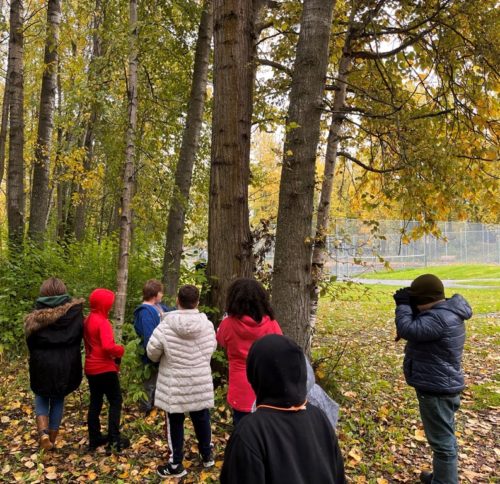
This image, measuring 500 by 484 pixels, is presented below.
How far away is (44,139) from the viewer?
29.8 ft

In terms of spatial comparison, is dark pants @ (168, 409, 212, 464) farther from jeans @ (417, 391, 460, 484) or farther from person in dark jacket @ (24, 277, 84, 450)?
jeans @ (417, 391, 460, 484)

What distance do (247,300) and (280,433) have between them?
1998 millimetres

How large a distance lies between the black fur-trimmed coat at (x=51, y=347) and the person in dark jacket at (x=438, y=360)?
3.11 meters

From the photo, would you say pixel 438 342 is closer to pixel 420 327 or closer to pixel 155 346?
pixel 420 327

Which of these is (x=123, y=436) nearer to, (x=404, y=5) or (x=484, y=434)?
(x=484, y=434)

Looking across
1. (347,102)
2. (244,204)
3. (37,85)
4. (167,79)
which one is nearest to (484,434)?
(244,204)

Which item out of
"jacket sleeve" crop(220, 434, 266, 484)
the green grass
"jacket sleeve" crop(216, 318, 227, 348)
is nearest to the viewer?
"jacket sleeve" crop(220, 434, 266, 484)

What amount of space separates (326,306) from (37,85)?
49.5 ft

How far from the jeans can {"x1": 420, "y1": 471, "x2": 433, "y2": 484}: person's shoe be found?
0.37 meters

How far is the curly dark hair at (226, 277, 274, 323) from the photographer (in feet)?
12.5

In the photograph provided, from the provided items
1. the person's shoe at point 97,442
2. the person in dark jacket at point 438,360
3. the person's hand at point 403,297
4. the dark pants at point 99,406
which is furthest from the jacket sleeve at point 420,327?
the person's shoe at point 97,442

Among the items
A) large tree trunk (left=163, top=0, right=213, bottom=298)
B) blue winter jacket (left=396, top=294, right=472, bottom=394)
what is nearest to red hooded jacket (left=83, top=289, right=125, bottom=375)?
blue winter jacket (left=396, top=294, right=472, bottom=394)

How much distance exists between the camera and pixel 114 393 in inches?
Answer: 177

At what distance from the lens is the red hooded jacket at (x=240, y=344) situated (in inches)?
151
